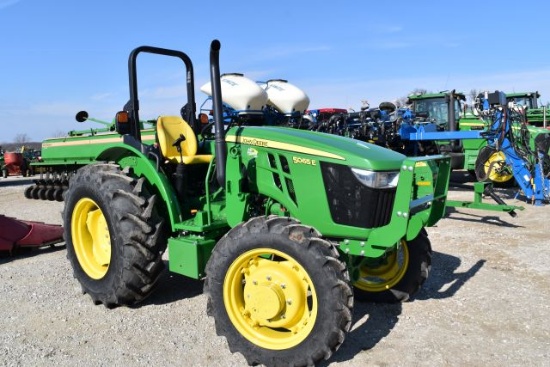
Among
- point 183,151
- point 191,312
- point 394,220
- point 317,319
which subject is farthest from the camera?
point 183,151

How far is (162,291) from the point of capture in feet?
15.8

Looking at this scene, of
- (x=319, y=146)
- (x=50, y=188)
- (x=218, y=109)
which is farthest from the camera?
(x=50, y=188)

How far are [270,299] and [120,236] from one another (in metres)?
1.53

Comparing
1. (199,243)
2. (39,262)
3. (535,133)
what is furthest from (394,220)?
(535,133)

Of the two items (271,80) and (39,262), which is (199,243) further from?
(271,80)

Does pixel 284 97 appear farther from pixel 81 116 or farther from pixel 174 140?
pixel 174 140

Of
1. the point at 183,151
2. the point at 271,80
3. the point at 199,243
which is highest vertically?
the point at 271,80

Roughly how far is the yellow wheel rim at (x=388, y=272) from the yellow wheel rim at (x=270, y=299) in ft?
3.77

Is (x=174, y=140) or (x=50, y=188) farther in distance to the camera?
(x=50, y=188)

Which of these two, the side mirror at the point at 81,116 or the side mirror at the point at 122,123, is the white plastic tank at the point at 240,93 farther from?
the side mirror at the point at 122,123

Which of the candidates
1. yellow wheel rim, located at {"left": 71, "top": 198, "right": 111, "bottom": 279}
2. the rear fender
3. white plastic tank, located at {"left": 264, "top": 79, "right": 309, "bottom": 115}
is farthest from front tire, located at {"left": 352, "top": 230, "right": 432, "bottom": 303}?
white plastic tank, located at {"left": 264, "top": 79, "right": 309, "bottom": 115}

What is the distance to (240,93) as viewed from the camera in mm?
9922

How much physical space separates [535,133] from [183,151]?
1017 centimetres

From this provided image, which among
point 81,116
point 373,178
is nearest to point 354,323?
point 373,178
